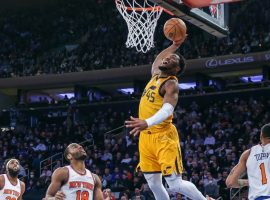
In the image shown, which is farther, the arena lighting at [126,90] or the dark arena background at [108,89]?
the arena lighting at [126,90]

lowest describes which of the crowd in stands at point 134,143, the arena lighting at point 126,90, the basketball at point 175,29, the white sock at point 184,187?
the crowd in stands at point 134,143

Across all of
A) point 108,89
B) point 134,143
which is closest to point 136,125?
point 134,143

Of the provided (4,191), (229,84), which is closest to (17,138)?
(229,84)

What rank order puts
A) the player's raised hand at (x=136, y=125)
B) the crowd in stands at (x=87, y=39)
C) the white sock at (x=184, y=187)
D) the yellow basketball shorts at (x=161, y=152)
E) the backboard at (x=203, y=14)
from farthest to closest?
1. the crowd in stands at (x=87, y=39)
2. the backboard at (x=203, y=14)
3. the yellow basketball shorts at (x=161, y=152)
4. the white sock at (x=184, y=187)
5. the player's raised hand at (x=136, y=125)

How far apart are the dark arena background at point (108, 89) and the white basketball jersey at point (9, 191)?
6.59 meters

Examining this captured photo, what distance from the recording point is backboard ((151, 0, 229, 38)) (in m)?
9.41

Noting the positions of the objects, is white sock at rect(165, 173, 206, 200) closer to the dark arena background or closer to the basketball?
the basketball

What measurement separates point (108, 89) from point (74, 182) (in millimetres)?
22681

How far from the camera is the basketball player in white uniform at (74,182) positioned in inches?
302

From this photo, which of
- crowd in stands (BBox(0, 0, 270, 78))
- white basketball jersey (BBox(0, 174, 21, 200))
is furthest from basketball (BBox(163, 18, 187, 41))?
crowd in stands (BBox(0, 0, 270, 78))

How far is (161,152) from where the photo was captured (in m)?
7.54

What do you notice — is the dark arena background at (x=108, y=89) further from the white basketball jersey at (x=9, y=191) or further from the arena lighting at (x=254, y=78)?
the white basketball jersey at (x=9, y=191)

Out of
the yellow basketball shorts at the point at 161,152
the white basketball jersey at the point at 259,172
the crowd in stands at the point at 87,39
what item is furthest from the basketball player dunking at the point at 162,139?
the crowd in stands at the point at 87,39

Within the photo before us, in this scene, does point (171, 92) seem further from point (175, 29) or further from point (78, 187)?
point (78, 187)
